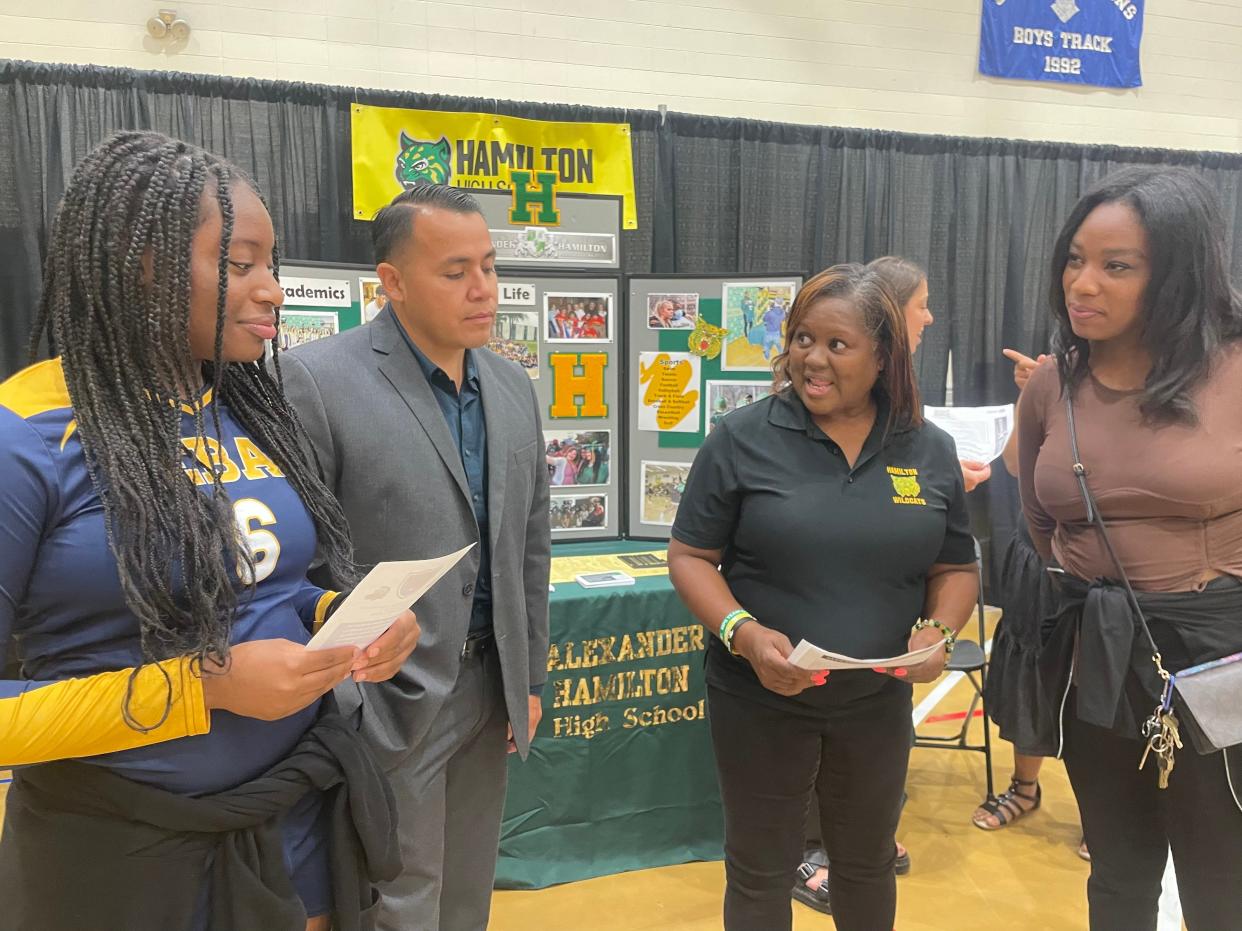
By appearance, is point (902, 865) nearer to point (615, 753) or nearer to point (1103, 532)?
point (615, 753)

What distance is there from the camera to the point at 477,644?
1.68m

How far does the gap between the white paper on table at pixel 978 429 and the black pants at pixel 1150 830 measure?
1.43m

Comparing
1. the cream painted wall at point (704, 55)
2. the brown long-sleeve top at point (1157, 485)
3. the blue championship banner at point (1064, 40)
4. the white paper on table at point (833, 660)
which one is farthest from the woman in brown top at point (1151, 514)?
the blue championship banner at point (1064, 40)

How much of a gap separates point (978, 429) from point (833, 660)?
75.3 inches

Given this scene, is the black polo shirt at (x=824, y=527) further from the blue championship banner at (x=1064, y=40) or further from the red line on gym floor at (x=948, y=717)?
the blue championship banner at (x=1064, y=40)

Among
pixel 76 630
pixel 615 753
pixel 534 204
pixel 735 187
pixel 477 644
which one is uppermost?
pixel 735 187

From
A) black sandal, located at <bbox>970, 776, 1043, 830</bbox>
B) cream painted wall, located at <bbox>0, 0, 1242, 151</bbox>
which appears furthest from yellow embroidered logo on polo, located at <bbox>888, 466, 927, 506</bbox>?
cream painted wall, located at <bbox>0, 0, 1242, 151</bbox>

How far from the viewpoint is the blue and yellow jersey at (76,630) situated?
35.8 inches

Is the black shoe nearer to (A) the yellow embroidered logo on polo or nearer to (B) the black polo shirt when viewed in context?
(B) the black polo shirt

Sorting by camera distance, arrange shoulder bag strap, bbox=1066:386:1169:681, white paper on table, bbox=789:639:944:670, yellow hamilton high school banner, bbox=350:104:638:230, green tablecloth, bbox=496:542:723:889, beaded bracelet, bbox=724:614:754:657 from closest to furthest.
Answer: white paper on table, bbox=789:639:944:670
shoulder bag strap, bbox=1066:386:1169:681
beaded bracelet, bbox=724:614:754:657
green tablecloth, bbox=496:542:723:889
yellow hamilton high school banner, bbox=350:104:638:230

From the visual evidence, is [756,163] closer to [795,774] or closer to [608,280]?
[608,280]

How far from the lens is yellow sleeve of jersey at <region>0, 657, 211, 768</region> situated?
Result: 0.91m

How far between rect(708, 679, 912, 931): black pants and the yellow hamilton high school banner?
10.3 ft

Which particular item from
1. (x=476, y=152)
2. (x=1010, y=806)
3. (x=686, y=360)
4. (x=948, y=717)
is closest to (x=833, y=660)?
(x=686, y=360)
